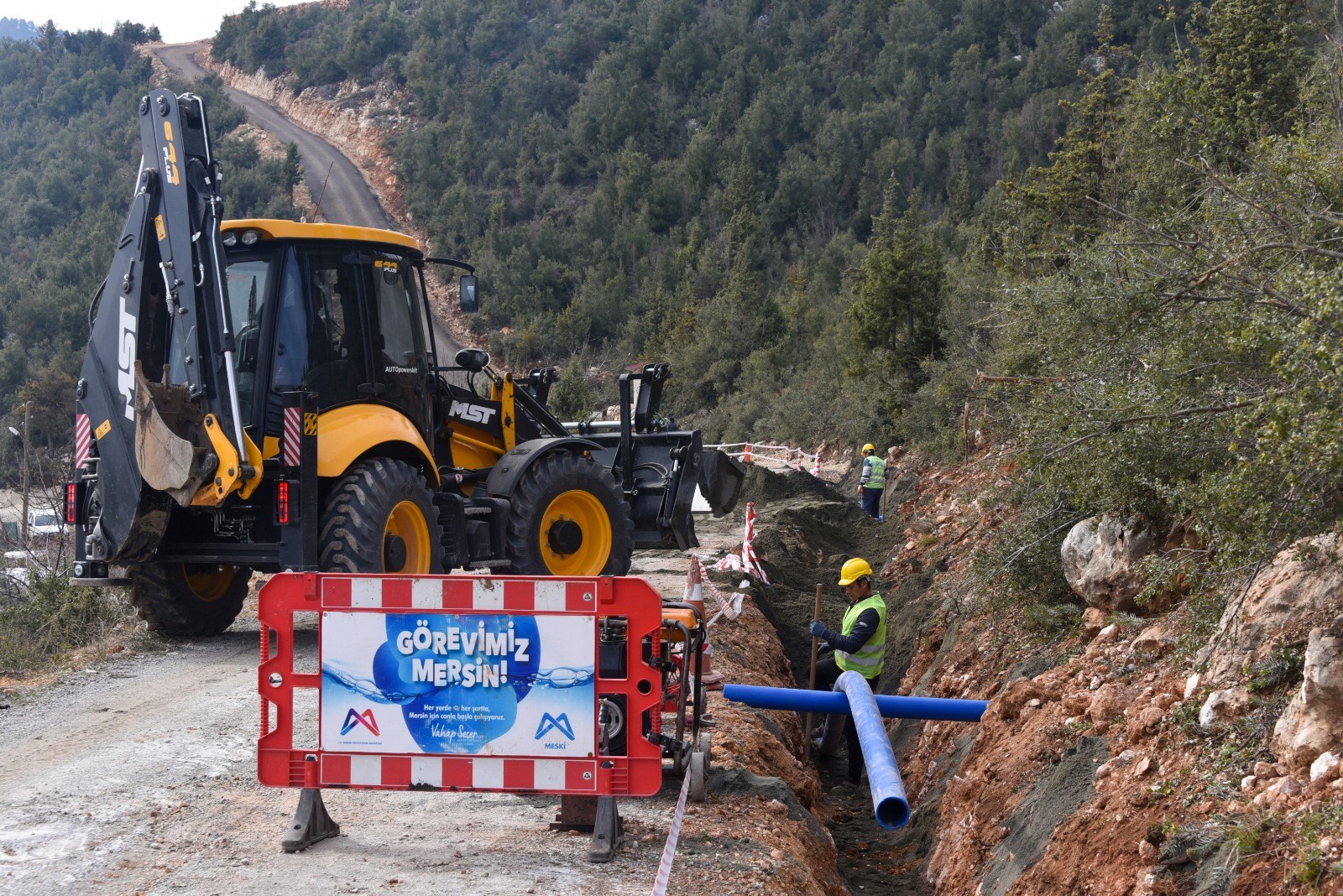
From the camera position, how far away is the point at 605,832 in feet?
18.0

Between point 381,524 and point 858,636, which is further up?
point 381,524

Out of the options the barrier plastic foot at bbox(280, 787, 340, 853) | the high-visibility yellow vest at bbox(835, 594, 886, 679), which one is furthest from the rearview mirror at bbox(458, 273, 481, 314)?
the barrier plastic foot at bbox(280, 787, 340, 853)

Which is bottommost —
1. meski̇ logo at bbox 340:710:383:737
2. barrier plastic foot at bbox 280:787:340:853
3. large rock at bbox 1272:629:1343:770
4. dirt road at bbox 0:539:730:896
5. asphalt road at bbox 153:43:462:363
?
dirt road at bbox 0:539:730:896

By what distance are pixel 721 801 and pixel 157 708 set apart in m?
3.82

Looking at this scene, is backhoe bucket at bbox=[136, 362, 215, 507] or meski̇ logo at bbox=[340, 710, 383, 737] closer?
meski̇ logo at bbox=[340, 710, 383, 737]

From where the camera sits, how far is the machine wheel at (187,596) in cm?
989

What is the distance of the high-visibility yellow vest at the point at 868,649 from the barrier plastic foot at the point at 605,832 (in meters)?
4.26

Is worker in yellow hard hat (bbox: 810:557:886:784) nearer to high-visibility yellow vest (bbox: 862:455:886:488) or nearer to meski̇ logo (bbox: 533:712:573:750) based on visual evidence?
meski̇ logo (bbox: 533:712:573:750)

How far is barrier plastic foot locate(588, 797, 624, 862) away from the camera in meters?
5.40

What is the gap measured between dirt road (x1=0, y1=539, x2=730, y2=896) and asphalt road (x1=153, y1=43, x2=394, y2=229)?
160 ft

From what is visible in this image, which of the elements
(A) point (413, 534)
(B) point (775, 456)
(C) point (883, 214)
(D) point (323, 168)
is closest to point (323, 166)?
(D) point (323, 168)

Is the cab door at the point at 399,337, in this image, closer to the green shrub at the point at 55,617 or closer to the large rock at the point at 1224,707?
the green shrub at the point at 55,617

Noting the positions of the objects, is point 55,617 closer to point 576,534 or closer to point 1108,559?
point 576,534

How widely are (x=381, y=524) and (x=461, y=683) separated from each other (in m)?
3.70
